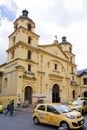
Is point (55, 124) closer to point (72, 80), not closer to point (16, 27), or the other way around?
point (16, 27)

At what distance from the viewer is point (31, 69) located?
1176 inches

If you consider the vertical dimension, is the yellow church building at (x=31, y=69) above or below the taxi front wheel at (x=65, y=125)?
above

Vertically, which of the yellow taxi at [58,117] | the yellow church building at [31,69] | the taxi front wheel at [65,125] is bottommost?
the taxi front wheel at [65,125]

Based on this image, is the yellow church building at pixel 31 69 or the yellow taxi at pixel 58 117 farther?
the yellow church building at pixel 31 69

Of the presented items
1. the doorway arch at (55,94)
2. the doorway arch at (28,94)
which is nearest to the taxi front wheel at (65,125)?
the doorway arch at (28,94)

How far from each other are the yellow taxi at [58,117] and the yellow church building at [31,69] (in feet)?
45.2

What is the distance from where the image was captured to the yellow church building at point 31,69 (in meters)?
28.0

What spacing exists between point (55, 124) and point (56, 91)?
→ 906 inches

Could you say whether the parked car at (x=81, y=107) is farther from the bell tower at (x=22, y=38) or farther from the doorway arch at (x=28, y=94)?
the bell tower at (x=22, y=38)

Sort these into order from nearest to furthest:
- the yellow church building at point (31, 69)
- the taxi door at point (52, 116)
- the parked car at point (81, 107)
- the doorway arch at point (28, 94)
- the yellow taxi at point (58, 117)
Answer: the yellow taxi at point (58, 117) → the taxi door at point (52, 116) → the parked car at point (81, 107) → the yellow church building at point (31, 69) → the doorway arch at point (28, 94)

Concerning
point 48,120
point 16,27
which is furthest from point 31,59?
point 48,120

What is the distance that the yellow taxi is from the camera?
1097 cm

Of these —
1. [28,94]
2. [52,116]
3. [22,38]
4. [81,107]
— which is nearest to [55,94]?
[28,94]

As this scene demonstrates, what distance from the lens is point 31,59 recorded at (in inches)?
1190
